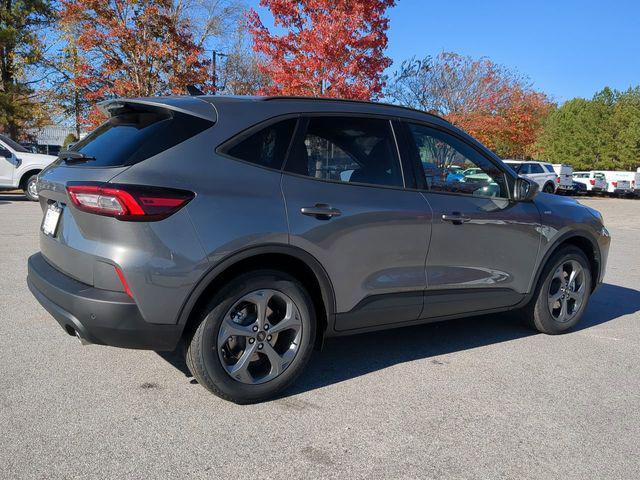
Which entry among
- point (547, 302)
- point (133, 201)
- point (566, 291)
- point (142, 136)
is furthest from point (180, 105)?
point (566, 291)

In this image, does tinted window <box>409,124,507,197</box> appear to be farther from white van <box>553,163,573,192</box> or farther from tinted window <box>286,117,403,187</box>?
white van <box>553,163,573,192</box>

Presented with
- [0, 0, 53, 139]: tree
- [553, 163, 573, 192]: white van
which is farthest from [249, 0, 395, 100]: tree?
[553, 163, 573, 192]: white van

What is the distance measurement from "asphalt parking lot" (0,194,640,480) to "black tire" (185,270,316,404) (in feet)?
0.38

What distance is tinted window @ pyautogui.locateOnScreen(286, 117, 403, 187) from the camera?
11.1 feet

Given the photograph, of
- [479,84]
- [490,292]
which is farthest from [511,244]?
[479,84]

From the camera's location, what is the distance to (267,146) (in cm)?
325

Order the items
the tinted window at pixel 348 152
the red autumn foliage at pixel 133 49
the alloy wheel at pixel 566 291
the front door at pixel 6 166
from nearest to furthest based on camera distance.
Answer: the tinted window at pixel 348 152, the alloy wheel at pixel 566 291, the front door at pixel 6 166, the red autumn foliage at pixel 133 49

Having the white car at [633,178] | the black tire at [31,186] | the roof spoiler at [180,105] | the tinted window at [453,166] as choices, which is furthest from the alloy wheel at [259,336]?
the white car at [633,178]

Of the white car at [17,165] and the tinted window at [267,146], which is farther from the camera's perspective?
the white car at [17,165]

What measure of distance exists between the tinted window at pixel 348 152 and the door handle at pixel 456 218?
421 mm

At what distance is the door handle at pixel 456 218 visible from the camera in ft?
12.6

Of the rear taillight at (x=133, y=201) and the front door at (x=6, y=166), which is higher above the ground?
the rear taillight at (x=133, y=201)

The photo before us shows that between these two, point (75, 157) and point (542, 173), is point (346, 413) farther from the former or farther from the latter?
point (542, 173)

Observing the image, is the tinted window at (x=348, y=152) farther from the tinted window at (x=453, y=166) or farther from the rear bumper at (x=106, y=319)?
the rear bumper at (x=106, y=319)
